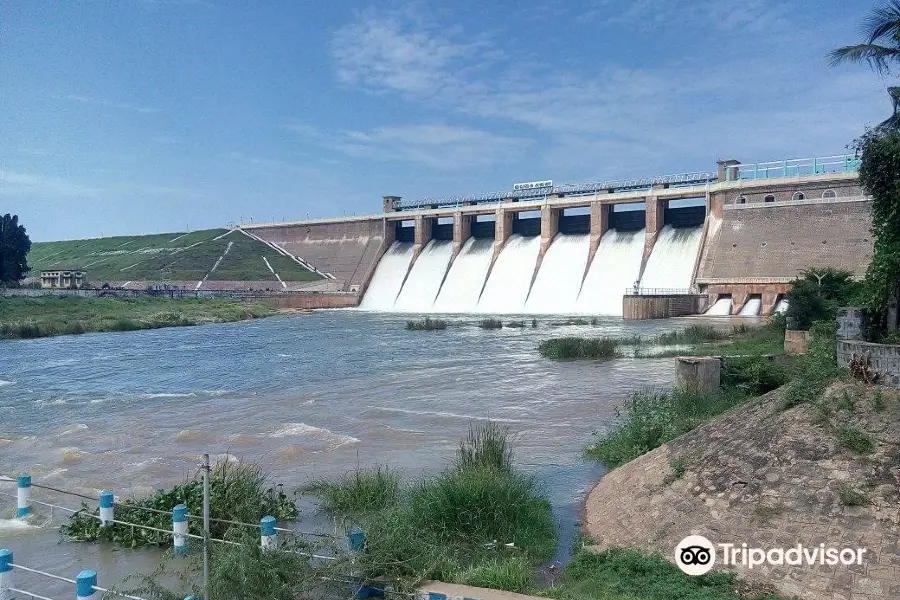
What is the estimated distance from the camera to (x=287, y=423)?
1448 centimetres

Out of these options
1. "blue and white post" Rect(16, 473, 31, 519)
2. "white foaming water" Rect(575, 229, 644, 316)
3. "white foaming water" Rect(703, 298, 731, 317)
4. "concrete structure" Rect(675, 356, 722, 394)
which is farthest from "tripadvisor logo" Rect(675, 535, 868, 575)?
"white foaming water" Rect(575, 229, 644, 316)

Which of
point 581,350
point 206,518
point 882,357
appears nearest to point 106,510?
point 206,518

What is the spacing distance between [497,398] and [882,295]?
10.1 meters

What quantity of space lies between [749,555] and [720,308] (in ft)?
109

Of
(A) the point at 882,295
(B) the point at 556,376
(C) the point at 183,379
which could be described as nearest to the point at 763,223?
(B) the point at 556,376

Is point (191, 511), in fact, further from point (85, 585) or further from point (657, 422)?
point (657, 422)

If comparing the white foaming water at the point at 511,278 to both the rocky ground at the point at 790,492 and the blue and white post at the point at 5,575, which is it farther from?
the blue and white post at the point at 5,575

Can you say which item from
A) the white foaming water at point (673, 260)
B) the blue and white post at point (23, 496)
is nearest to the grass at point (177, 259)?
the white foaming water at point (673, 260)

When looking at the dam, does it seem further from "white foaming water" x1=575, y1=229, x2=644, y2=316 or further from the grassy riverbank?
the grassy riverbank

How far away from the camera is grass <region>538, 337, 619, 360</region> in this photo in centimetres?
2275

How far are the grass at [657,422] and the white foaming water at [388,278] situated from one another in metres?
42.5

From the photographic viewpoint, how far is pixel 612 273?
142ft

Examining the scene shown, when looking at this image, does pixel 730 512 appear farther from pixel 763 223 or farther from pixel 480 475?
pixel 763 223

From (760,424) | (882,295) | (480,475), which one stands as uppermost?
(882,295)
